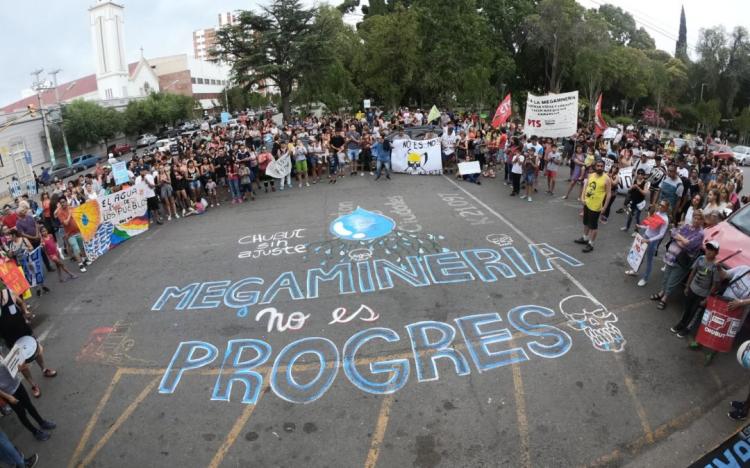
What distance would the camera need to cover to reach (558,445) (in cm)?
496

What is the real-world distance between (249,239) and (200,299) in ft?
10.0

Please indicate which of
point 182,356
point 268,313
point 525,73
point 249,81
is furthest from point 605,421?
point 525,73

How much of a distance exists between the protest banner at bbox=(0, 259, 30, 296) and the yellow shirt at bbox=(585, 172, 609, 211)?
11130 mm

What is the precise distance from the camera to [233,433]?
5375 mm

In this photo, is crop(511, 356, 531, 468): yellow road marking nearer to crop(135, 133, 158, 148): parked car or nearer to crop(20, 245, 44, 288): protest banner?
crop(20, 245, 44, 288): protest banner

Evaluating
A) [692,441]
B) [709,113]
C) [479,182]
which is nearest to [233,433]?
[692,441]

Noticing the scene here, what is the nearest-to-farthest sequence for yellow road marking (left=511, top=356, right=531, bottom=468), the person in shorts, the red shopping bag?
yellow road marking (left=511, top=356, right=531, bottom=468)
the red shopping bag
the person in shorts

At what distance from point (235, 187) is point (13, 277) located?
7324 millimetres

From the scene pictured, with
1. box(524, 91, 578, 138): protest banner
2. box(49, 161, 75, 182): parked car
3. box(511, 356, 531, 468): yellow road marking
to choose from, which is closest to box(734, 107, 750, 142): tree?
box(524, 91, 578, 138): protest banner

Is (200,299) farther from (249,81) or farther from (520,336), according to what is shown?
(249,81)

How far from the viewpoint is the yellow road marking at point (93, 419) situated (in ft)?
17.1

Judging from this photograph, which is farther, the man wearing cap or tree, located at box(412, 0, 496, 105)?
tree, located at box(412, 0, 496, 105)

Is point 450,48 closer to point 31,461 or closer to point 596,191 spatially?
point 596,191

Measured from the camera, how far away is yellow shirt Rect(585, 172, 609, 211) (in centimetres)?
952
